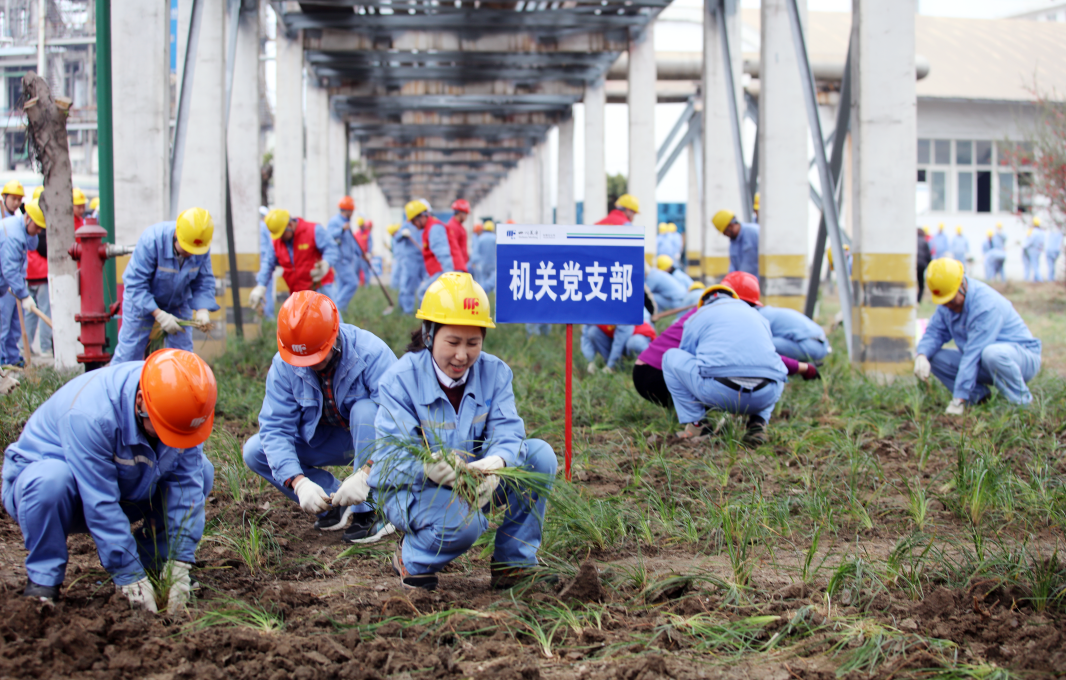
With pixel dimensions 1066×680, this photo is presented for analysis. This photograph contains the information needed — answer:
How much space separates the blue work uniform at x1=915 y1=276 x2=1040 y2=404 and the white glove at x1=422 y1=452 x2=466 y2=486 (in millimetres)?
4646

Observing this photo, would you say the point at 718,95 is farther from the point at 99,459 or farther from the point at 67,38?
the point at 99,459

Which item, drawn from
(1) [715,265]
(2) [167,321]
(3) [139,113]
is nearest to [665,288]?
(1) [715,265]

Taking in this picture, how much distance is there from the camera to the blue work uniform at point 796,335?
7.16 meters

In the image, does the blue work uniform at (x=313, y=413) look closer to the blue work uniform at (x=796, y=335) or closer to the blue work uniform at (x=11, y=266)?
the blue work uniform at (x=796, y=335)

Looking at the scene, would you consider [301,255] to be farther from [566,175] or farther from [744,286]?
[566,175]

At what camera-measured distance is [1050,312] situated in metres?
16.1

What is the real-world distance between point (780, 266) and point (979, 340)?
3705mm

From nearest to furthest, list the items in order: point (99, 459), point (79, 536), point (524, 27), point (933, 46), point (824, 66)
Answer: point (99, 459) < point (79, 536) < point (524, 27) < point (824, 66) < point (933, 46)

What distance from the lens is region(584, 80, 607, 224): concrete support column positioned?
1831 centimetres

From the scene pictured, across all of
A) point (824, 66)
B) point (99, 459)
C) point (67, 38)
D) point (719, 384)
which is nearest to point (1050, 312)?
point (824, 66)

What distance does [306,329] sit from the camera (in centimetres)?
364

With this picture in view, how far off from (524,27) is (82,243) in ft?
35.2

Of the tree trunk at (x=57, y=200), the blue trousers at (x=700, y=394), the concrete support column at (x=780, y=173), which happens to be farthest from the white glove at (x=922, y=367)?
the tree trunk at (x=57, y=200)

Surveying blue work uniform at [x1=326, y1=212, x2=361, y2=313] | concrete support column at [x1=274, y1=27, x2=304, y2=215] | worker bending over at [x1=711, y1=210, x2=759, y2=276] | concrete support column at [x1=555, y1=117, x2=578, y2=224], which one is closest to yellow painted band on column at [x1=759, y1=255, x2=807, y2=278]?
worker bending over at [x1=711, y1=210, x2=759, y2=276]
